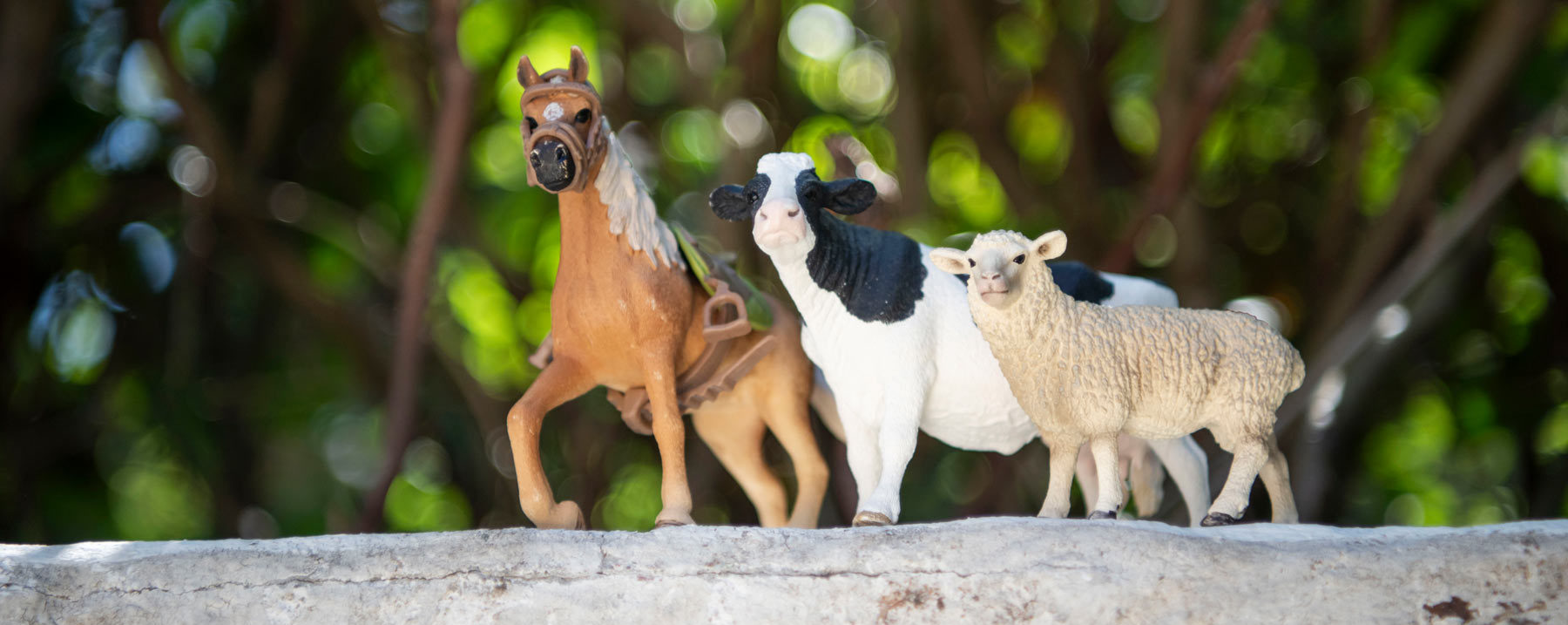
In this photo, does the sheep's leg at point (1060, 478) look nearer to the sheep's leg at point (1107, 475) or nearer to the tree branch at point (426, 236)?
the sheep's leg at point (1107, 475)

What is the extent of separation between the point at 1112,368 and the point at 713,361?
0.81 m

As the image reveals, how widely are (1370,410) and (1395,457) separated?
562 millimetres

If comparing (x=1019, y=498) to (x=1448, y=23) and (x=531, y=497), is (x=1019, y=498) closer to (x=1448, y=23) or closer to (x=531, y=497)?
(x=1448, y=23)

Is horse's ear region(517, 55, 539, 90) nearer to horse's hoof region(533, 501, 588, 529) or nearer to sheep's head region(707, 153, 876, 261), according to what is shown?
sheep's head region(707, 153, 876, 261)

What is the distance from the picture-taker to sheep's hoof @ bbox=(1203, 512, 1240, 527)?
88.0 inches

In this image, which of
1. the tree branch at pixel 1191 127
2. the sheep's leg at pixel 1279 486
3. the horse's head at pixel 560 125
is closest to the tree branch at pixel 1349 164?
the tree branch at pixel 1191 127

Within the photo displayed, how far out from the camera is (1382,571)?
6.43 feet

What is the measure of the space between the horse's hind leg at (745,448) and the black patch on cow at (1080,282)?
1.88ft

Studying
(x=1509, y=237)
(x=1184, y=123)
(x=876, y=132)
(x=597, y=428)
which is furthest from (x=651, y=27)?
(x=1509, y=237)

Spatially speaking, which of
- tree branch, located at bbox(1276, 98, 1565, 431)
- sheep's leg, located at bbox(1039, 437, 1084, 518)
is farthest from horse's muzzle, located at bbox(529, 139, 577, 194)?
tree branch, located at bbox(1276, 98, 1565, 431)

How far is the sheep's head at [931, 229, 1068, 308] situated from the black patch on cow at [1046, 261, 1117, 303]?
1.47 ft

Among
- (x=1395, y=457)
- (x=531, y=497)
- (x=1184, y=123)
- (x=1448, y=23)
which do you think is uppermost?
(x=1448, y=23)

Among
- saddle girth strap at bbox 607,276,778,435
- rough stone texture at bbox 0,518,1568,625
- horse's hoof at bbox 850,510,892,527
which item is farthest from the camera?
saddle girth strap at bbox 607,276,778,435

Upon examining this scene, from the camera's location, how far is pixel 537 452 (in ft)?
7.84
